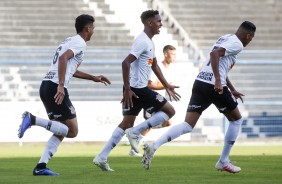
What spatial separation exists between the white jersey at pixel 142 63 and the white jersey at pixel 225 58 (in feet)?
2.67

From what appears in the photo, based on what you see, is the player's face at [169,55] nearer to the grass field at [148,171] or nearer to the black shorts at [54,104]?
the grass field at [148,171]

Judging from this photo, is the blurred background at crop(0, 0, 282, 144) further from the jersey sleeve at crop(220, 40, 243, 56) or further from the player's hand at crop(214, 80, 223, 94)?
the player's hand at crop(214, 80, 223, 94)

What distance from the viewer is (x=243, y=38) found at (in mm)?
12914

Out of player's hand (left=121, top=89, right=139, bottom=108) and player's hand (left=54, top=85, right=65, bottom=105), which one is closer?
player's hand (left=54, top=85, right=65, bottom=105)

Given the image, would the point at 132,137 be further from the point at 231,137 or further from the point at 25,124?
the point at 25,124

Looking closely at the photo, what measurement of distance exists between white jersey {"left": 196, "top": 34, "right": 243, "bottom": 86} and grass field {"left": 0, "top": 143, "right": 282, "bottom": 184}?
121cm

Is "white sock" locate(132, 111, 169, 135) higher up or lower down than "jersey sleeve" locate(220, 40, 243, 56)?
lower down

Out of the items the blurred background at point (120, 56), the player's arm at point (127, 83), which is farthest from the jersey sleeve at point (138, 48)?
the blurred background at point (120, 56)

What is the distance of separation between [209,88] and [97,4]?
2043 centimetres

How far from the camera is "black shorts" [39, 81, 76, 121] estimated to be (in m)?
12.5

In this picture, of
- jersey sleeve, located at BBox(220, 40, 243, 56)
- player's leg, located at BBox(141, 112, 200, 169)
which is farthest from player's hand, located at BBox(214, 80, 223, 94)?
player's leg, located at BBox(141, 112, 200, 169)

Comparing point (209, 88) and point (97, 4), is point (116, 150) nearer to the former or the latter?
point (209, 88)

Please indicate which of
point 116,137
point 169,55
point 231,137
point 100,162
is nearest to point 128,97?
point 116,137

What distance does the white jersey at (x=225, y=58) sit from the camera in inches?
503
